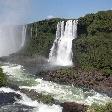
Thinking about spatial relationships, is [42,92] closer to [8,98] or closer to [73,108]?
[8,98]

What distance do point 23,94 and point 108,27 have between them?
35320 millimetres

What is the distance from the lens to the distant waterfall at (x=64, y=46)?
85.2 meters

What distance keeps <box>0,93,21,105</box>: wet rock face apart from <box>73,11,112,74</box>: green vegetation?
26174mm

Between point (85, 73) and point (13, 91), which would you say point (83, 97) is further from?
point (85, 73)

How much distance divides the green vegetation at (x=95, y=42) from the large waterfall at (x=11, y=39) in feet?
99.7

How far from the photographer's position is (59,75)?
64.9 m

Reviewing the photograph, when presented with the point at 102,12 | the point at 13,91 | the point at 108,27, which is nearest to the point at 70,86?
the point at 13,91

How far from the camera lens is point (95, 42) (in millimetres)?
77125

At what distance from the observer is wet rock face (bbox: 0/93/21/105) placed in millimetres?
43691

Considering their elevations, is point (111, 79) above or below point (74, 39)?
below

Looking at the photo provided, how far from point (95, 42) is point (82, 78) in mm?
16326

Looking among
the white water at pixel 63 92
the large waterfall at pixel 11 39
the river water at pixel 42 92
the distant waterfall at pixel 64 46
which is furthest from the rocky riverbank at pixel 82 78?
the large waterfall at pixel 11 39

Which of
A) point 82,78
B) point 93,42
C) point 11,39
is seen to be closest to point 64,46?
point 93,42

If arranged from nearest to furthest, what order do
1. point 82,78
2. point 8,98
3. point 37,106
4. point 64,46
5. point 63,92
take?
point 37,106
point 8,98
point 63,92
point 82,78
point 64,46
